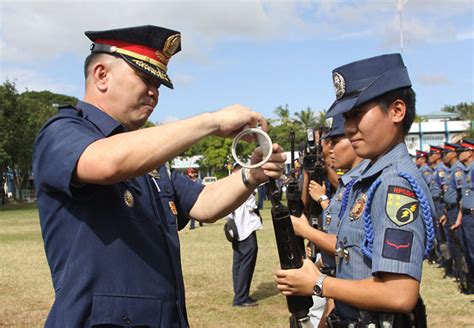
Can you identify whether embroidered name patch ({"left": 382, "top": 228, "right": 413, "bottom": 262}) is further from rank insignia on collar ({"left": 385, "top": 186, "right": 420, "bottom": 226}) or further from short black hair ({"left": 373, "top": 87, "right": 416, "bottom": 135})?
short black hair ({"left": 373, "top": 87, "right": 416, "bottom": 135})

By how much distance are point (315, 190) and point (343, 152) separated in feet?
3.13

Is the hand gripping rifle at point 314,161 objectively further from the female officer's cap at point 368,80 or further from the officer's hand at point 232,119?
the officer's hand at point 232,119

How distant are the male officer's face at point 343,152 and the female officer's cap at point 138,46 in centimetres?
291

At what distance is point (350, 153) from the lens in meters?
5.04

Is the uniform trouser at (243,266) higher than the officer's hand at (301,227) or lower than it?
lower

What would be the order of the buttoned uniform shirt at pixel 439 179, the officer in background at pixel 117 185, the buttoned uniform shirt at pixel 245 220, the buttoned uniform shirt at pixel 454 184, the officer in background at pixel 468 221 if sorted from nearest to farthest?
the officer in background at pixel 117 185, the buttoned uniform shirt at pixel 245 220, the officer in background at pixel 468 221, the buttoned uniform shirt at pixel 454 184, the buttoned uniform shirt at pixel 439 179

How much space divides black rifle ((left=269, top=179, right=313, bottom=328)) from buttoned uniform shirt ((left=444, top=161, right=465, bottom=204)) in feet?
28.9

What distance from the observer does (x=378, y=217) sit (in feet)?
8.00

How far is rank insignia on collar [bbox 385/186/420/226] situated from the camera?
7.72 ft

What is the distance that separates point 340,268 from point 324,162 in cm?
323

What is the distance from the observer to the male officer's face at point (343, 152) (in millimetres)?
5051

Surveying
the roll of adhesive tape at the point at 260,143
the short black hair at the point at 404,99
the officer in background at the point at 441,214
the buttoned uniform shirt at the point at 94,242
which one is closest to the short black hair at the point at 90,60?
the buttoned uniform shirt at the point at 94,242

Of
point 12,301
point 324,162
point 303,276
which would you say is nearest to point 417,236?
point 303,276

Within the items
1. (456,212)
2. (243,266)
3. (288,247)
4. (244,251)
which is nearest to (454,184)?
(456,212)
